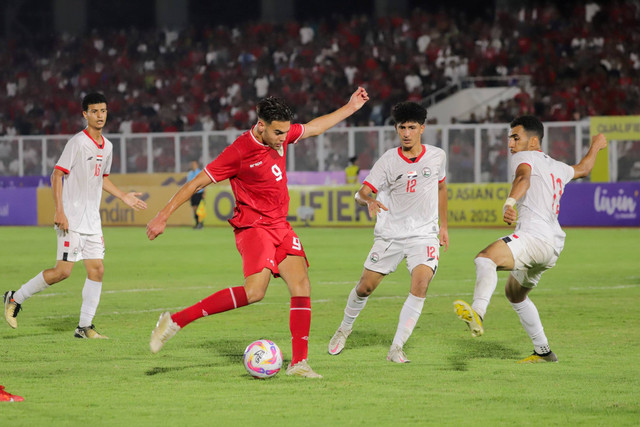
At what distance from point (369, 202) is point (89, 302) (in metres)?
3.10

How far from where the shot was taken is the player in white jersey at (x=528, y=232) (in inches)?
294

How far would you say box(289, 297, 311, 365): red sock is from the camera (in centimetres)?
736

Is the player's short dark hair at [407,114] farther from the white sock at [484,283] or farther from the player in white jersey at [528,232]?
the white sock at [484,283]

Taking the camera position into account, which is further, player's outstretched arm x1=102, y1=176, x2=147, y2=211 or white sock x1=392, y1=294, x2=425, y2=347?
player's outstretched arm x1=102, y1=176, x2=147, y2=211

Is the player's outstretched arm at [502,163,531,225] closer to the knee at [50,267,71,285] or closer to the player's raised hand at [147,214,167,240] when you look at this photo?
the player's raised hand at [147,214,167,240]

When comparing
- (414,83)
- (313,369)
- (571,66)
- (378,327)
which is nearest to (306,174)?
(414,83)

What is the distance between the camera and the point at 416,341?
923 cm

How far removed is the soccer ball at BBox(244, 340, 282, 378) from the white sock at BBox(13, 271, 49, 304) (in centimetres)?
339

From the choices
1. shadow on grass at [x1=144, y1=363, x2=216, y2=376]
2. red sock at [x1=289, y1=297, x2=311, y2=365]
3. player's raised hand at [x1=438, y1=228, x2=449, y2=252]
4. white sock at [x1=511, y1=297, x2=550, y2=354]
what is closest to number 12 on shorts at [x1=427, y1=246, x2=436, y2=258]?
player's raised hand at [x1=438, y1=228, x2=449, y2=252]

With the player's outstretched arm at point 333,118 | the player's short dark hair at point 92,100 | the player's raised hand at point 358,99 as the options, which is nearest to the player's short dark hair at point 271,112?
the player's outstretched arm at point 333,118

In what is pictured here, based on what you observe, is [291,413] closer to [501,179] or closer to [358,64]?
[501,179]

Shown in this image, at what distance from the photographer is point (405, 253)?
855 centimetres

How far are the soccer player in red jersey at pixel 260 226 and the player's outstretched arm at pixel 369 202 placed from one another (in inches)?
32.2

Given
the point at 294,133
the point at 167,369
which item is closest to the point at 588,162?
the point at 294,133
